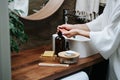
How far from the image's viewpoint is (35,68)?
1343 mm

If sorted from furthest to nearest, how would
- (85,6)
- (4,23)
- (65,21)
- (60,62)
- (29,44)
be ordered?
(85,6), (65,21), (29,44), (60,62), (4,23)

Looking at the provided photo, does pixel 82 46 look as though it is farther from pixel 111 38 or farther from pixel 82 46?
pixel 111 38

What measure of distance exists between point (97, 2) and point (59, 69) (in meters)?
0.90

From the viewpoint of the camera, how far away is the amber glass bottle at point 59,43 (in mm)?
1523

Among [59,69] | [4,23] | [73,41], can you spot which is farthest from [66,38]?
[4,23]

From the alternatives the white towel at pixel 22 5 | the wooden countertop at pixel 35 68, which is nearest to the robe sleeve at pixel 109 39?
the wooden countertop at pixel 35 68

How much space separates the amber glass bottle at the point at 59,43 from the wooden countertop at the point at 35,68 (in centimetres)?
15

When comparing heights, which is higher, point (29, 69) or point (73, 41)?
point (73, 41)

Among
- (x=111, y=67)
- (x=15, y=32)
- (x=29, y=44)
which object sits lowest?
(x=111, y=67)

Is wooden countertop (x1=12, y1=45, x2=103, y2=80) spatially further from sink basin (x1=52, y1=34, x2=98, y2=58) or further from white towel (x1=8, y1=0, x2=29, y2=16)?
white towel (x1=8, y1=0, x2=29, y2=16)

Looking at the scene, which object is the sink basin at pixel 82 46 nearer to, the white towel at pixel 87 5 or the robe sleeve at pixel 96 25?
the robe sleeve at pixel 96 25

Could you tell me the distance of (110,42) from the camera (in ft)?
4.60

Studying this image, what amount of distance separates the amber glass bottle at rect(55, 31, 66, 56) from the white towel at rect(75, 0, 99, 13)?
1.75 feet

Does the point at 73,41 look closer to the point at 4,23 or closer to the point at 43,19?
the point at 43,19
